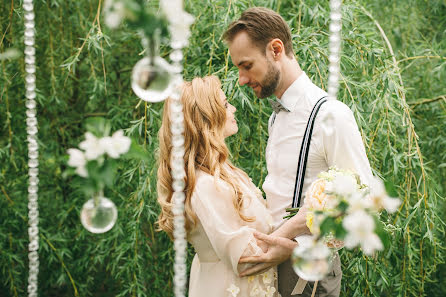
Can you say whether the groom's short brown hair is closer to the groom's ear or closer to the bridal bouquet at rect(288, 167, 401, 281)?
the groom's ear

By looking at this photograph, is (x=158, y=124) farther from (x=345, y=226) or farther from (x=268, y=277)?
(x=345, y=226)

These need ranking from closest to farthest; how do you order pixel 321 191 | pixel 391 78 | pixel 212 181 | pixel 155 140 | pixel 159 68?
pixel 159 68 → pixel 321 191 → pixel 212 181 → pixel 391 78 → pixel 155 140

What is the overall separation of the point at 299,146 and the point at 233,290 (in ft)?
1.80

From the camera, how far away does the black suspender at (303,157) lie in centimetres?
150

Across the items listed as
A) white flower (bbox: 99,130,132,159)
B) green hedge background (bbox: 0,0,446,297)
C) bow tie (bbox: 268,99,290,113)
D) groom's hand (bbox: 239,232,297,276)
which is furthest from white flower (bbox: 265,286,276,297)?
white flower (bbox: 99,130,132,159)

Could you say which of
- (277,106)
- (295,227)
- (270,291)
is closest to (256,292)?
(270,291)

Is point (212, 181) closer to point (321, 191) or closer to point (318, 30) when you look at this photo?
point (321, 191)

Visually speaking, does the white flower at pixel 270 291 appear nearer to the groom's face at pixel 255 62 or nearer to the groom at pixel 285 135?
the groom at pixel 285 135

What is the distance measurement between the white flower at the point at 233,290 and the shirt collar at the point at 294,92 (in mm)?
655

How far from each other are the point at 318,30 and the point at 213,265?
3.79 ft

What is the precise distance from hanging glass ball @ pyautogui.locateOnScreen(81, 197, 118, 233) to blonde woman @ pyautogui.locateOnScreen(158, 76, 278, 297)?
68 centimetres

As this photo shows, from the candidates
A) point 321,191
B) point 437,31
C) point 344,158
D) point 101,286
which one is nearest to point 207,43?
point 344,158

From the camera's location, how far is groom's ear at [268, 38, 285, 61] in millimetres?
1672

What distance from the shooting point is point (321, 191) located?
1.13 meters
